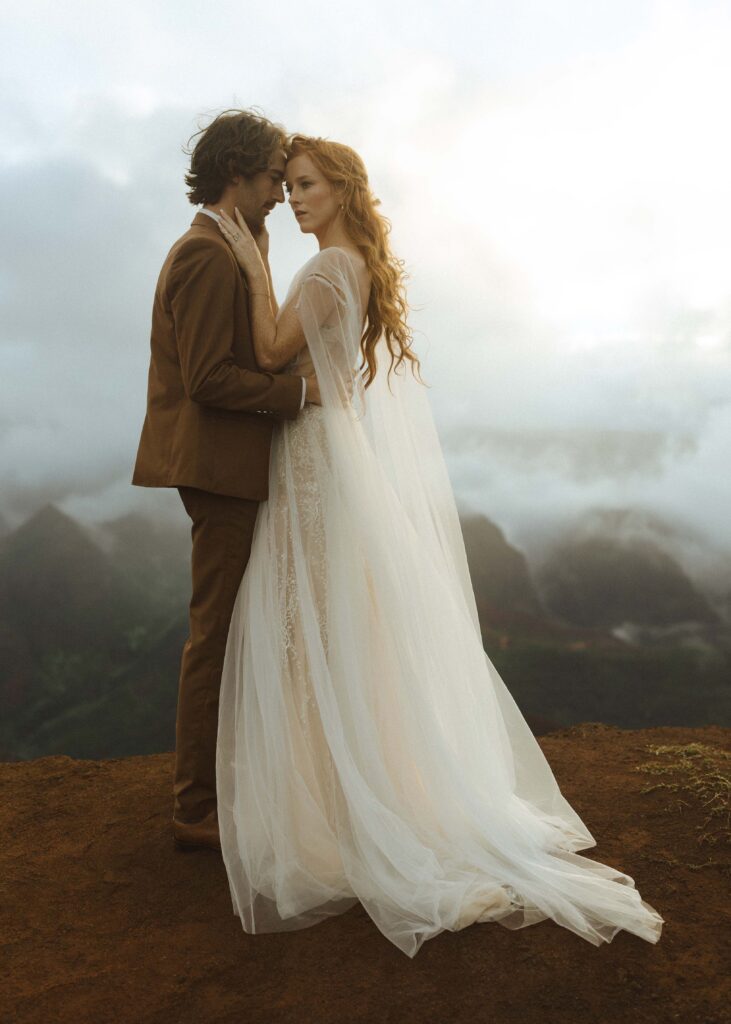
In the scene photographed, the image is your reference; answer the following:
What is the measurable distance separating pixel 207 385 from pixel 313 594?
83cm

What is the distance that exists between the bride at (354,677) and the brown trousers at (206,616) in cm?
6

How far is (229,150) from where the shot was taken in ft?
10.9

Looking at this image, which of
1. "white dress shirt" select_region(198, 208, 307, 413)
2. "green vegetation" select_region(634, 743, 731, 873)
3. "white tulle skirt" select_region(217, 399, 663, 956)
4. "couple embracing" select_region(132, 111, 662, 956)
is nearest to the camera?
"white tulle skirt" select_region(217, 399, 663, 956)

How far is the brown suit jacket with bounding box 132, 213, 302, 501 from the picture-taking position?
3.18 m

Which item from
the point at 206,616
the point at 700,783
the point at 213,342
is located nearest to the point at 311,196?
the point at 213,342

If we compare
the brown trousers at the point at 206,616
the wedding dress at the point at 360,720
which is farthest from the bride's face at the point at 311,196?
the brown trousers at the point at 206,616

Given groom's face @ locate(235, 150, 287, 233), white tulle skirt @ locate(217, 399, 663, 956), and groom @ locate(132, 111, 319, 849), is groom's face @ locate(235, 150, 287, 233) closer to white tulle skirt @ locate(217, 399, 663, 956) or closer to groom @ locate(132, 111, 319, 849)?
groom @ locate(132, 111, 319, 849)

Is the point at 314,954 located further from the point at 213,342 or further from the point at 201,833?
the point at 213,342

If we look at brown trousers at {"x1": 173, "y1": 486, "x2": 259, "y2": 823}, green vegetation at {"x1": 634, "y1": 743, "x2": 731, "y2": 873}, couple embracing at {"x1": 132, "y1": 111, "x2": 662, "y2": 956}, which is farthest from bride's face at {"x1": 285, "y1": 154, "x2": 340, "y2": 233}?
green vegetation at {"x1": 634, "y1": 743, "x2": 731, "y2": 873}

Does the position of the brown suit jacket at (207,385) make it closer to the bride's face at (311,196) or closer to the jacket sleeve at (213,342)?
the jacket sleeve at (213,342)

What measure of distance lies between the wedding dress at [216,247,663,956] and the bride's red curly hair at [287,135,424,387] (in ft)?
0.44

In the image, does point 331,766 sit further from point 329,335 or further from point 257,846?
point 329,335

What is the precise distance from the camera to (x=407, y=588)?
3301 mm

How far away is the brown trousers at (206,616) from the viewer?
11.0ft
